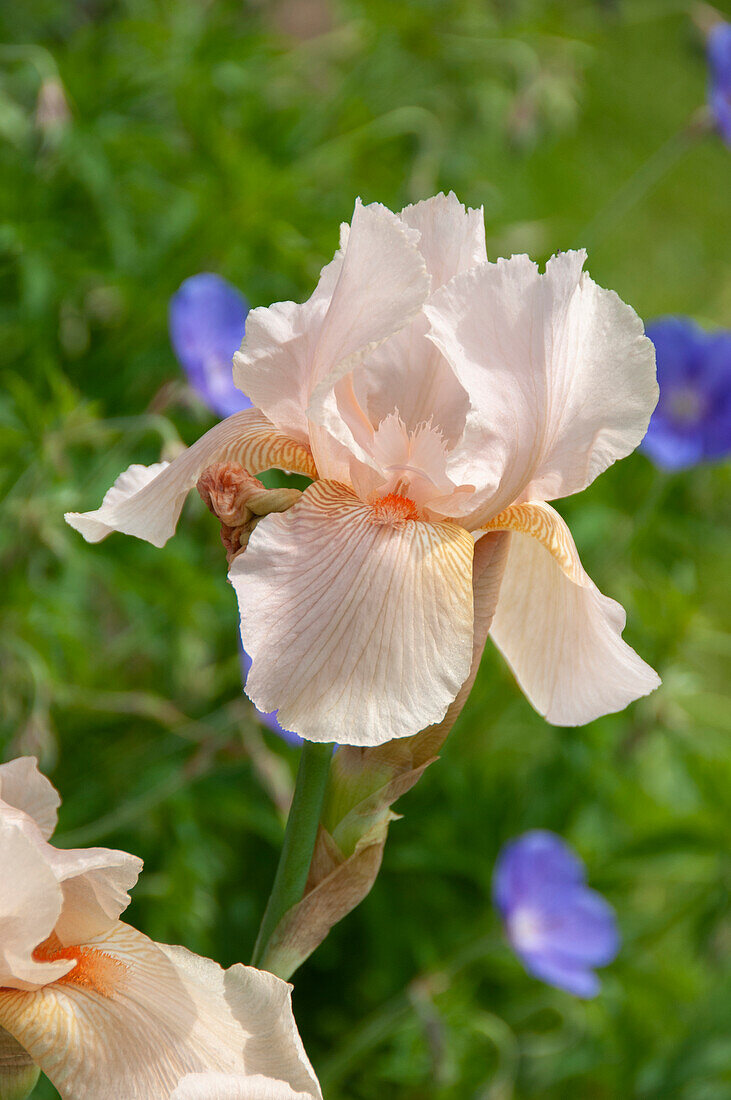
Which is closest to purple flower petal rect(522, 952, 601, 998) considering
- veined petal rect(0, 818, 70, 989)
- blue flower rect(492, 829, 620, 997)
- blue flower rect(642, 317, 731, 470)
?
blue flower rect(492, 829, 620, 997)

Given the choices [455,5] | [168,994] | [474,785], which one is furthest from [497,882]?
[455,5]

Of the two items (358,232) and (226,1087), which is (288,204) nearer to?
(358,232)

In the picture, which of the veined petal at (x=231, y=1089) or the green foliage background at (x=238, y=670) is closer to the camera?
the veined petal at (x=231, y=1089)

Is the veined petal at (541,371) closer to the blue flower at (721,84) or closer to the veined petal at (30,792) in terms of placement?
the veined petal at (30,792)

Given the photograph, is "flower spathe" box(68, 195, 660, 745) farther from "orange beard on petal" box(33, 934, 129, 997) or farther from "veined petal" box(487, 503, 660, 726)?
"orange beard on petal" box(33, 934, 129, 997)

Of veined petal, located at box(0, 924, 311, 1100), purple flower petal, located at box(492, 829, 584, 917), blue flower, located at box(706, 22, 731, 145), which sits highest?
veined petal, located at box(0, 924, 311, 1100)

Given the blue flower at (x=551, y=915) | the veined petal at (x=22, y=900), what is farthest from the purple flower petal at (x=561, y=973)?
the veined petal at (x=22, y=900)

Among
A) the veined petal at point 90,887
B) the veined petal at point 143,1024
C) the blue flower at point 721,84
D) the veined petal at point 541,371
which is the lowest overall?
the blue flower at point 721,84
